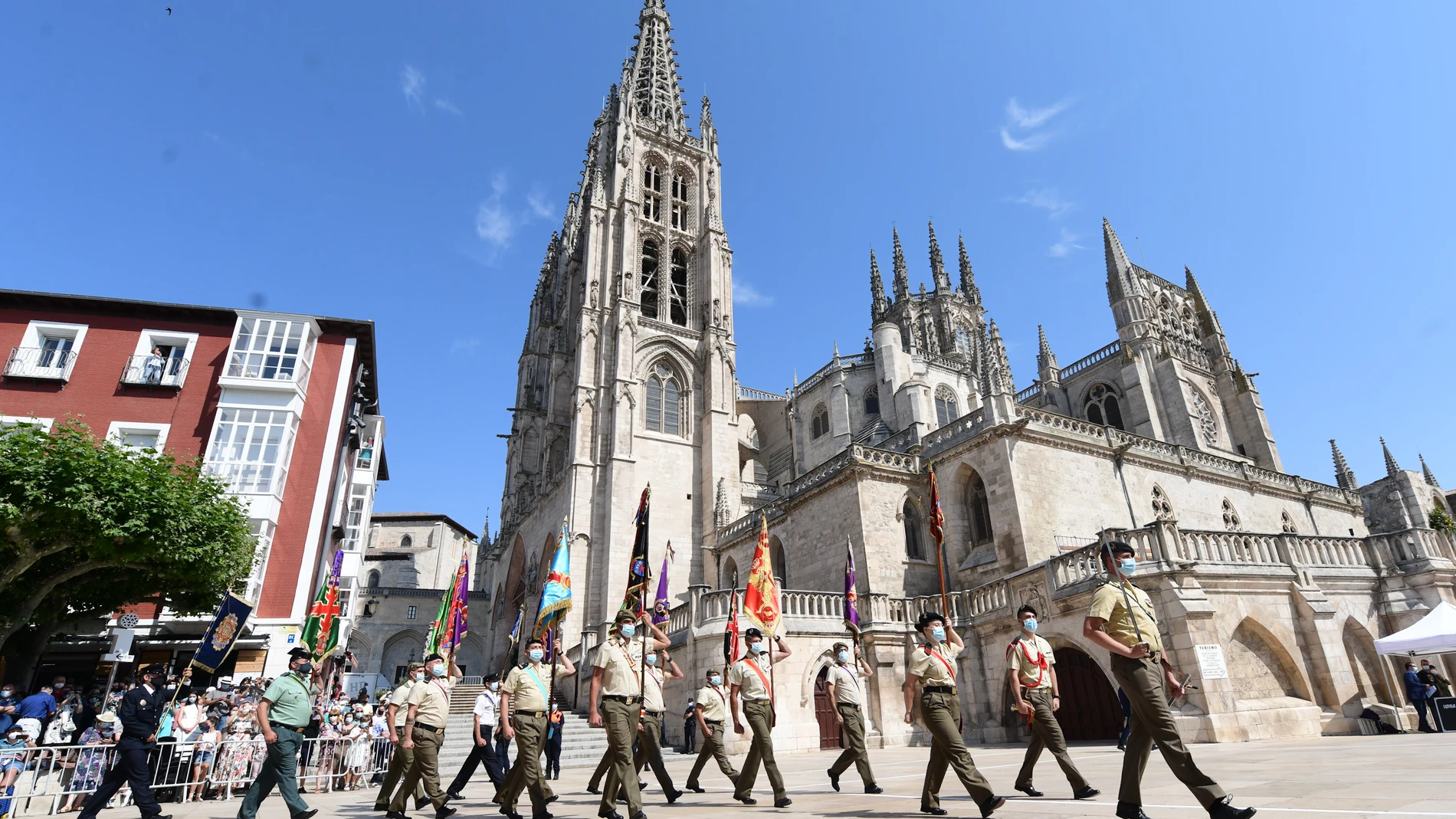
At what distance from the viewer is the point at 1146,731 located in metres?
4.60

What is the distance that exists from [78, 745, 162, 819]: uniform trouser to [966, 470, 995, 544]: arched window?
17586 mm

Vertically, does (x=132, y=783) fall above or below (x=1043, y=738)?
below

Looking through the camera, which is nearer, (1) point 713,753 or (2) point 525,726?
(2) point 525,726

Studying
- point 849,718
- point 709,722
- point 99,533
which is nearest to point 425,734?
point 709,722

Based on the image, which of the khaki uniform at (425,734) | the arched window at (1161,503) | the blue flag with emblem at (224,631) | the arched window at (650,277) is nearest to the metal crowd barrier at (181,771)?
the khaki uniform at (425,734)

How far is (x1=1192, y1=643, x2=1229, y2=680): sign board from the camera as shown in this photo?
11.9 m

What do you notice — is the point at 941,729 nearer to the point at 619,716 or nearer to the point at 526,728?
the point at 619,716

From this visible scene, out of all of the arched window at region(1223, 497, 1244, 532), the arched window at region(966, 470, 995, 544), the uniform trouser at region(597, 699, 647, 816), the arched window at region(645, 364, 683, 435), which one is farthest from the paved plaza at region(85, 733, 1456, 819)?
the arched window at region(645, 364, 683, 435)

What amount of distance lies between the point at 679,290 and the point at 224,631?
25350 millimetres

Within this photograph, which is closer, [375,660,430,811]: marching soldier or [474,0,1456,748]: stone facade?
[375,660,430,811]: marching soldier

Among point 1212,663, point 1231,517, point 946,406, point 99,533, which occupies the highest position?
point 946,406

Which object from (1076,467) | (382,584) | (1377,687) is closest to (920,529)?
(1076,467)

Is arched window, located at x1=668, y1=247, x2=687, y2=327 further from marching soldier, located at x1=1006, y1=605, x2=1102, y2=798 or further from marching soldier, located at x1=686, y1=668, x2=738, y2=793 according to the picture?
marching soldier, located at x1=1006, y1=605, x2=1102, y2=798

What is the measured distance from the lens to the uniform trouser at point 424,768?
23.2 ft
